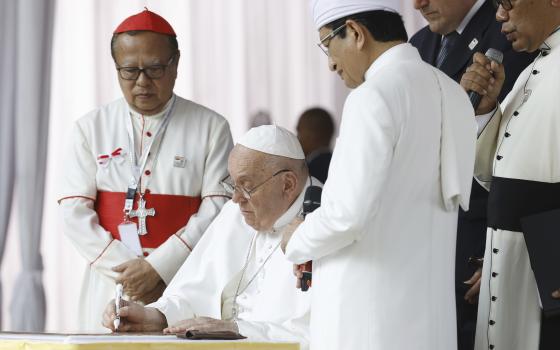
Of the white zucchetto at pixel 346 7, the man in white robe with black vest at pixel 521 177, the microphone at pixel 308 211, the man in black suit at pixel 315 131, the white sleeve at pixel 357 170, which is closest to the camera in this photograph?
the white sleeve at pixel 357 170

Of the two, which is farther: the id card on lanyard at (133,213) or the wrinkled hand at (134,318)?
the id card on lanyard at (133,213)

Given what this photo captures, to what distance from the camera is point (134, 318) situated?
3895mm

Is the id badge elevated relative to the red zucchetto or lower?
lower

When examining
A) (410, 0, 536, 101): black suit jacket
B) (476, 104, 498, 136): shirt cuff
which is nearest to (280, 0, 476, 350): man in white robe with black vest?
(476, 104, 498, 136): shirt cuff

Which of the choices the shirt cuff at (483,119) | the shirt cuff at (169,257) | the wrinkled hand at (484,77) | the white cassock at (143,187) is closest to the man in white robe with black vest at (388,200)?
the wrinkled hand at (484,77)

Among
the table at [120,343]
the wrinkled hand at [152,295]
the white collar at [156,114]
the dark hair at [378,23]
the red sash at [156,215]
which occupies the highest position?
the dark hair at [378,23]

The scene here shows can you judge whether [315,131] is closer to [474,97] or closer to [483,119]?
[483,119]

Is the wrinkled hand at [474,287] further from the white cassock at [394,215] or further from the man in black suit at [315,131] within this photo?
the man in black suit at [315,131]

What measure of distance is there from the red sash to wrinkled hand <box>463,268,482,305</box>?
1.45 metres

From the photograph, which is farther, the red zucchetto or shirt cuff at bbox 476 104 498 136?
the red zucchetto

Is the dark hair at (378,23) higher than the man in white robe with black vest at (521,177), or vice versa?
the dark hair at (378,23)

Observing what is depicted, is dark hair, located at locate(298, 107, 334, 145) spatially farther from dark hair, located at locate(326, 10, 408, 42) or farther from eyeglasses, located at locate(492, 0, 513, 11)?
dark hair, located at locate(326, 10, 408, 42)

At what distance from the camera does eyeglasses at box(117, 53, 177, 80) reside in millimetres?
4797

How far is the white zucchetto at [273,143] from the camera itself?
4.12m
